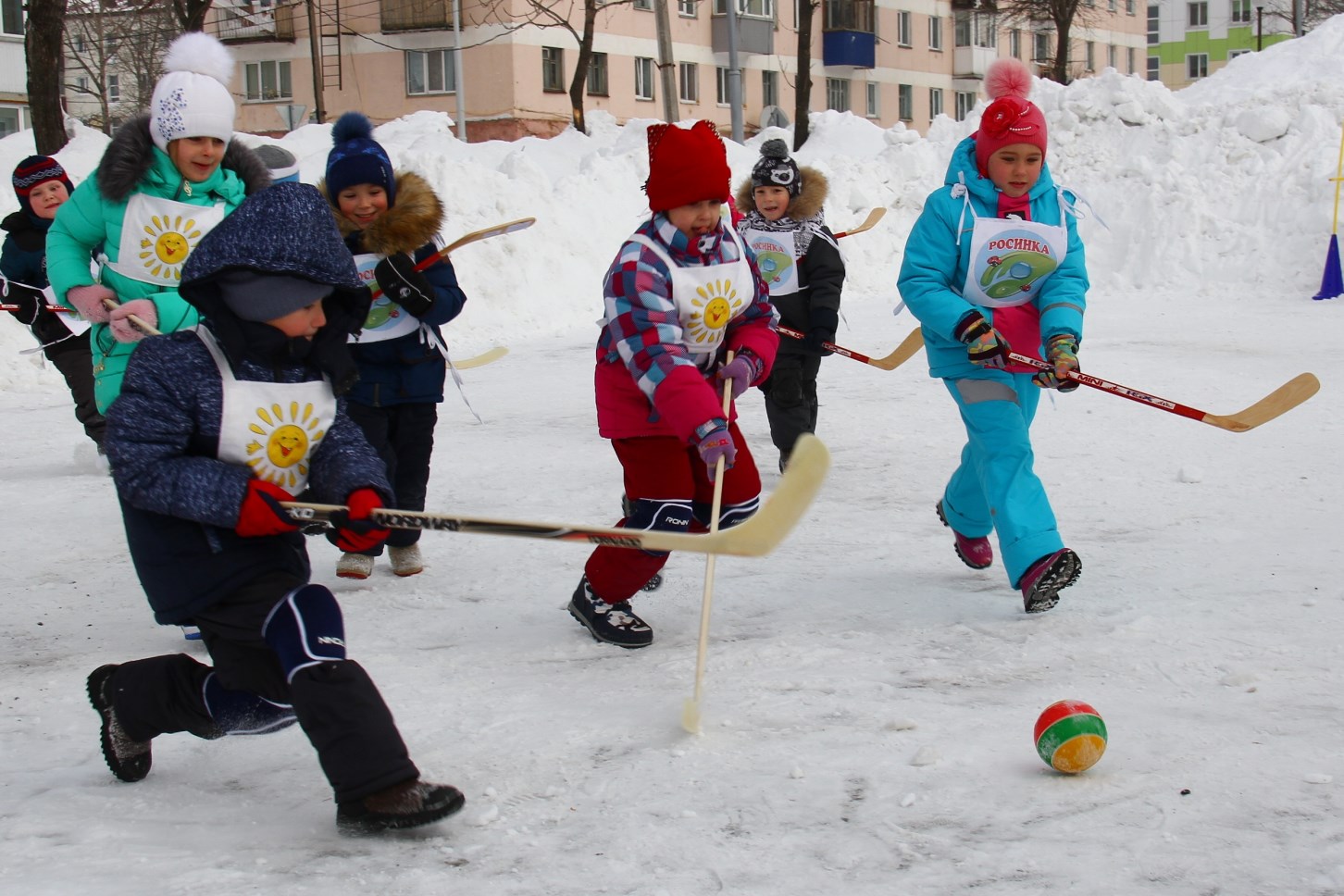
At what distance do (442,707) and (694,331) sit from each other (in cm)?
141

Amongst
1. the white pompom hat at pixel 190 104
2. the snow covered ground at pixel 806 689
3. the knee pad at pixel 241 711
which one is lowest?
the snow covered ground at pixel 806 689

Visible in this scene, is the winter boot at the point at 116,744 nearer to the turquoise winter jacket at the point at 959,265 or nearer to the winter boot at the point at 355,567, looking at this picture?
the winter boot at the point at 355,567

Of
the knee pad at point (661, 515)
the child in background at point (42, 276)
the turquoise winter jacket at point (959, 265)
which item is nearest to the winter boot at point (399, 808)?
the knee pad at point (661, 515)

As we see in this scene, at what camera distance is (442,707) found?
4.04 m

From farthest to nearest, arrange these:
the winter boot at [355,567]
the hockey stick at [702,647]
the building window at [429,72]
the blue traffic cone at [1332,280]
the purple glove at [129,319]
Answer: the building window at [429,72]
the blue traffic cone at [1332,280]
the winter boot at [355,567]
the purple glove at [129,319]
the hockey stick at [702,647]

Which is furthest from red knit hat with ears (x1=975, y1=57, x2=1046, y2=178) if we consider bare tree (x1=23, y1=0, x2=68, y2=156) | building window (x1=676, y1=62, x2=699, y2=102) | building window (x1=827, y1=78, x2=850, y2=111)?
building window (x1=827, y1=78, x2=850, y2=111)

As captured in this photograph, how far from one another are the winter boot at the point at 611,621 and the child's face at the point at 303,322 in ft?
5.36

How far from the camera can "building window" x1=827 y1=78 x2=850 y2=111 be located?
4784 cm

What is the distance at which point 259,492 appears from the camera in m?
3.09

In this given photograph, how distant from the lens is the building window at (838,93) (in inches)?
1884

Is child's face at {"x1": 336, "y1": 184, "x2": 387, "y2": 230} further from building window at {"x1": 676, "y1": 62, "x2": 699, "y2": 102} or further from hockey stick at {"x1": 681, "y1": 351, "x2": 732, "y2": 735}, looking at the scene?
building window at {"x1": 676, "y1": 62, "x2": 699, "y2": 102}

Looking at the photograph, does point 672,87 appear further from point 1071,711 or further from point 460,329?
point 1071,711

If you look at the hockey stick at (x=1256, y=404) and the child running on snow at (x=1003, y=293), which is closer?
the child running on snow at (x=1003, y=293)

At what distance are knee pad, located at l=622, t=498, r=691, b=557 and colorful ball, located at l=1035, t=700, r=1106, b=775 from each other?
150 cm
